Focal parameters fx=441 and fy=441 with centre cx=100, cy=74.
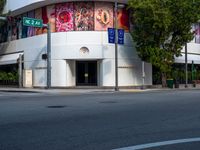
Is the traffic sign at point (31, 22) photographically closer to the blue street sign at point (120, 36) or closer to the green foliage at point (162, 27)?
the blue street sign at point (120, 36)

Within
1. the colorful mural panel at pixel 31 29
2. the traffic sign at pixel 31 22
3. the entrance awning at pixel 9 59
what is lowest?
the entrance awning at pixel 9 59

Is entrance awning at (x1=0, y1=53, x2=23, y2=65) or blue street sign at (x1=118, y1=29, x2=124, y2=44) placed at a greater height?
blue street sign at (x1=118, y1=29, x2=124, y2=44)

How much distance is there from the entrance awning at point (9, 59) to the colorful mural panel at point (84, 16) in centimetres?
952

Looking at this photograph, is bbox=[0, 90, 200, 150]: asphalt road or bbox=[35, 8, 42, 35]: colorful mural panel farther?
bbox=[35, 8, 42, 35]: colorful mural panel

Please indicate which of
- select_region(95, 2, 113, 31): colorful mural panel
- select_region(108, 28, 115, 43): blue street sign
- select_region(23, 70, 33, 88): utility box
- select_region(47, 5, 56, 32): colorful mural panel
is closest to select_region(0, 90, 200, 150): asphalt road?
select_region(108, 28, 115, 43): blue street sign

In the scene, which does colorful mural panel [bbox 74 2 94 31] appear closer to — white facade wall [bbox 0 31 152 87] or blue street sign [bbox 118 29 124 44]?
white facade wall [bbox 0 31 152 87]

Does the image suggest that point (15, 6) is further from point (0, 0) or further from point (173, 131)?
point (173, 131)

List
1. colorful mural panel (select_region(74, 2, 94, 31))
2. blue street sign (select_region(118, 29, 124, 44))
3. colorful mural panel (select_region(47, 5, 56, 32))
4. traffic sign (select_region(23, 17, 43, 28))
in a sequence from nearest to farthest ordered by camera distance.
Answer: traffic sign (select_region(23, 17, 43, 28)) < blue street sign (select_region(118, 29, 124, 44)) < colorful mural panel (select_region(74, 2, 94, 31)) < colorful mural panel (select_region(47, 5, 56, 32))

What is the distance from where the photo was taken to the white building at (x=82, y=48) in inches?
1630

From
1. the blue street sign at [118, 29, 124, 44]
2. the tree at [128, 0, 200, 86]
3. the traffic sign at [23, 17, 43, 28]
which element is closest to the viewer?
the traffic sign at [23, 17, 43, 28]

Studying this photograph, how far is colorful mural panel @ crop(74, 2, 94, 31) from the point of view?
1645 inches

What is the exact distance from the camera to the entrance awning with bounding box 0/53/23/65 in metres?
48.1

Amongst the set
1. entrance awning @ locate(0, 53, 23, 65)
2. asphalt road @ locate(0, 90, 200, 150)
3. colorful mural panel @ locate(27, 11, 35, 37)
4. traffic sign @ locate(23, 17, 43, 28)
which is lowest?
asphalt road @ locate(0, 90, 200, 150)

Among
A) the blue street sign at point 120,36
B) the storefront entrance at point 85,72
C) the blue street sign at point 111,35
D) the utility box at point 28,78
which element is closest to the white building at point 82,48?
the storefront entrance at point 85,72
